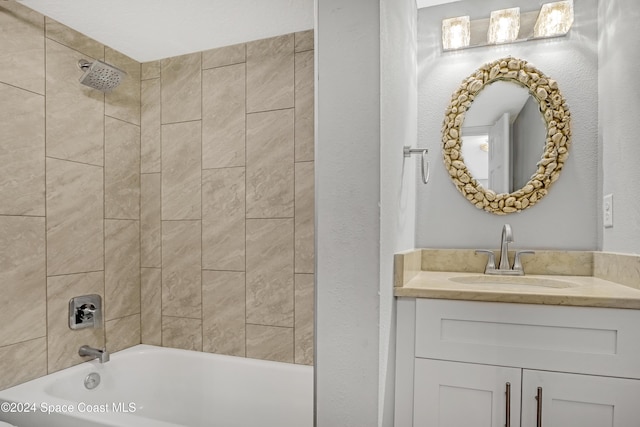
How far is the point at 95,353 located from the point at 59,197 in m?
0.83

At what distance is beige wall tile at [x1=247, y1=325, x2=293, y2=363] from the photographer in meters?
2.19

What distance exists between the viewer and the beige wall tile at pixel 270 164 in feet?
7.22

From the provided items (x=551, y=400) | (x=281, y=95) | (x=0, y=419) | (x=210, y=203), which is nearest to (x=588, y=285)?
(x=551, y=400)

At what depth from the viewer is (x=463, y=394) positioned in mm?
1333

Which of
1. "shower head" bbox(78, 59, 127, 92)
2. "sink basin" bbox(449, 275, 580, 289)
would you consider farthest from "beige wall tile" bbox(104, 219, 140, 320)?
"sink basin" bbox(449, 275, 580, 289)

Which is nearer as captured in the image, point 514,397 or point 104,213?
point 514,397

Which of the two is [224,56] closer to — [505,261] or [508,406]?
[505,261]

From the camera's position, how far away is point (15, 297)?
72.1 inches

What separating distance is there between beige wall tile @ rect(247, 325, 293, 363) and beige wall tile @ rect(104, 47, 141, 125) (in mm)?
1480

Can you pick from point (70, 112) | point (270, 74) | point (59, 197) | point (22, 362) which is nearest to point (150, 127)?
point (70, 112)

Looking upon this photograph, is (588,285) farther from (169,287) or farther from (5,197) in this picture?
(5,197)

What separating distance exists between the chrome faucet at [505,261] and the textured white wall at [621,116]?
353 millimetres

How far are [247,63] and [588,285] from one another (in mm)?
1991

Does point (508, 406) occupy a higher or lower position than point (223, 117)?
lower
